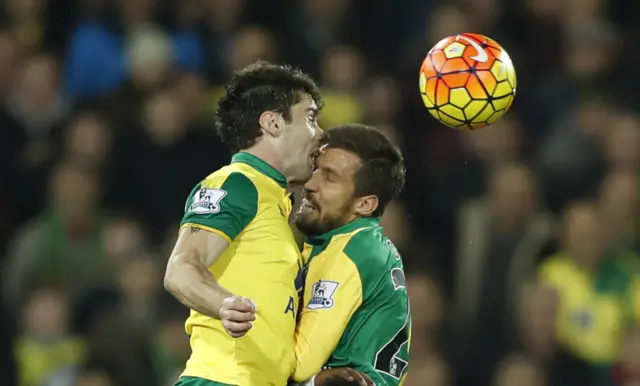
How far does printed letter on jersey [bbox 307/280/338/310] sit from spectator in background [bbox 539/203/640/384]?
144 inches

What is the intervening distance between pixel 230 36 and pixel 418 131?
63.8 inches

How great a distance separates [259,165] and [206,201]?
0.33 m

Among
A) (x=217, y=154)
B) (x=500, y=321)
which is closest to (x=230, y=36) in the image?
(x=217, y=154)

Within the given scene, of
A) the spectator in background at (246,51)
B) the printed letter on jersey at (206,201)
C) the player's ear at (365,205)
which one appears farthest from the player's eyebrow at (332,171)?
the spectator in background at (246,51)

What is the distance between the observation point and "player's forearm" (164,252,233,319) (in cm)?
479

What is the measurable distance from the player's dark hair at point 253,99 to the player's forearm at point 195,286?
0.69 meters

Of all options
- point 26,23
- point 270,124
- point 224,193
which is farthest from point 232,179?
point 26,23

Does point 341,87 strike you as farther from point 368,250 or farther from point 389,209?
point 368,250

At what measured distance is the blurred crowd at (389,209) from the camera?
28.7 ft

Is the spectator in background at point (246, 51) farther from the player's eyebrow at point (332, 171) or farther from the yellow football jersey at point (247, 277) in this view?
the yellow football jersey at point (247, 277)

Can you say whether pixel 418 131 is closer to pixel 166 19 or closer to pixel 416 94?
pixel 416 94

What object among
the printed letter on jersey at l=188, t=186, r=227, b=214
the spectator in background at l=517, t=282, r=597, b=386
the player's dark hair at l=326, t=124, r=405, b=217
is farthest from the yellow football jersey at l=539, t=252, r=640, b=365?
the printed letter on jersey at l=188, t=186, r=227, b=214

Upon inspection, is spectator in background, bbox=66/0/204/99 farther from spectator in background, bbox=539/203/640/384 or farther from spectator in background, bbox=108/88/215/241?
spectator in background, bbox=539/203/640/384

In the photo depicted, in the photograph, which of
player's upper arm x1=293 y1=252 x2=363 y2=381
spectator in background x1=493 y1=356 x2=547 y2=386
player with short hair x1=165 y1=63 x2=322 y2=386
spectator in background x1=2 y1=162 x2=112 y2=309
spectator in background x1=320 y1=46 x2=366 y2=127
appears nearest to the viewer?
player with short hair x1=165 y1=63 x2=322 y2=386
